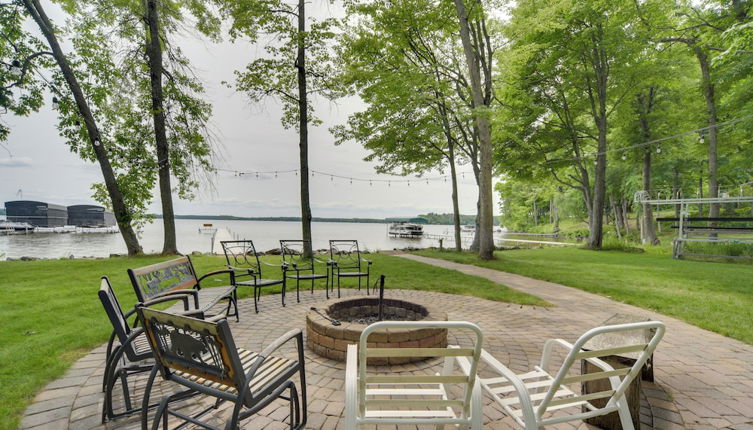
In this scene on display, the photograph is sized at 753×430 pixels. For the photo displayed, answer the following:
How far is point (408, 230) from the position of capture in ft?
163

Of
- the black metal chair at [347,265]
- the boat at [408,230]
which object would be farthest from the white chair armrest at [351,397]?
the boat at [408,230]

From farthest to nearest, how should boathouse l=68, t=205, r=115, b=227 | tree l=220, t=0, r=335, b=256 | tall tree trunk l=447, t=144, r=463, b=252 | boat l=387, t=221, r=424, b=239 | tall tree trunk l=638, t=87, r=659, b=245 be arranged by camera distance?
boathouse l=68, t=205, r=115, b=227, boat l=387, t=221, r=424, b=239, tall tree trunk l=638, t=87, r=659, b=245, tall tree trunk l=447, t=144, r=463, b=252, tree l=220, t=0, r=335, b=256

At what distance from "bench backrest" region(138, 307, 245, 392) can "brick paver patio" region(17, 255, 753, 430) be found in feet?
2.27

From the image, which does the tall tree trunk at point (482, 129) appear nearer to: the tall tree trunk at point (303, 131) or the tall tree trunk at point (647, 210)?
the tall tree trunk at point (303, 131)

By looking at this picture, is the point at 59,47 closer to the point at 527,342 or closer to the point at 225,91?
the point at 225,91

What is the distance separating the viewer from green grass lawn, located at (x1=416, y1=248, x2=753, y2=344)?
15.3 ft

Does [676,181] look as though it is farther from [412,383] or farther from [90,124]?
[90,124]

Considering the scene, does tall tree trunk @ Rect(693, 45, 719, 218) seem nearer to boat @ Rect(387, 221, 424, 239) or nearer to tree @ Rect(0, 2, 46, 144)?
tree @ Rect(0, 2, 46, 144)

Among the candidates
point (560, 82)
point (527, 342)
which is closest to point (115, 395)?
point (527, 342)

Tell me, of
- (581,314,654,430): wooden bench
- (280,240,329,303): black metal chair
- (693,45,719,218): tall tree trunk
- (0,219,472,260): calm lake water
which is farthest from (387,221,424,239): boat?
(581,314,654,430): wooden bench

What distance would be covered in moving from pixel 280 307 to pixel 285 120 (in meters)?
8.33

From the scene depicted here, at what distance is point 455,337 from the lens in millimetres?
3879

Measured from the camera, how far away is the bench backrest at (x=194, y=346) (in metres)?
1.55

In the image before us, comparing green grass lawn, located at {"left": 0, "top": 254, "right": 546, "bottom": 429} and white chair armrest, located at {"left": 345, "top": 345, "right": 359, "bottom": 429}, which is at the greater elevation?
white chair armrest, located at {"left": 345, "top": 345, "right": 359, "bottom": 429}
